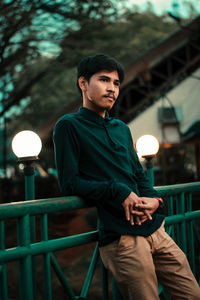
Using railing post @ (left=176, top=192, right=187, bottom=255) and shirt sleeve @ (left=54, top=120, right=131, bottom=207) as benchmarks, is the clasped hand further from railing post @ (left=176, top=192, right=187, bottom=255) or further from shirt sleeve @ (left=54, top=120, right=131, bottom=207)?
railing post @ (left=176, top=192, right=187, bottom=255)

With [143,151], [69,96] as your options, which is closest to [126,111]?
[143,151]

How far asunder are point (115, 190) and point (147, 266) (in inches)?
15.2

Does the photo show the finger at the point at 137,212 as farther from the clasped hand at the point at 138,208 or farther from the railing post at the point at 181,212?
the railing post at the point at 181,212

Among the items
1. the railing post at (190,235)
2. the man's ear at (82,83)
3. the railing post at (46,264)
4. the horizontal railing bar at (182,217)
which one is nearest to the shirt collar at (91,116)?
the man's ear at (82,83)

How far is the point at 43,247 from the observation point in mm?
1573

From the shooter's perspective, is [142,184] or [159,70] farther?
[159,70]

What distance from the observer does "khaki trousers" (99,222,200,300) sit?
63.2 inches

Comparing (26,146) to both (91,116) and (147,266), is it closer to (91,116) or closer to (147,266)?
(91,116)

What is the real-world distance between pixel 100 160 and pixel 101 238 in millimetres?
378

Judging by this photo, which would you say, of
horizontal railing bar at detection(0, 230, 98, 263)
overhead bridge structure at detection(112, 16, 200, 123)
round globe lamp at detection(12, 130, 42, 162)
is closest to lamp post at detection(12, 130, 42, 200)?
round globe lamp at detection(12, 130, 42, 162)

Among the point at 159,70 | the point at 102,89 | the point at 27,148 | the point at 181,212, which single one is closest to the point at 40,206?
the point at 102,89

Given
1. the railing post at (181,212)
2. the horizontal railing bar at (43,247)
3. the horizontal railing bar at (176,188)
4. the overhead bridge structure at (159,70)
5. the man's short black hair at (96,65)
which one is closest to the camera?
the horizontal railing bar at (43,247)

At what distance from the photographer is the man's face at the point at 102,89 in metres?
1.86

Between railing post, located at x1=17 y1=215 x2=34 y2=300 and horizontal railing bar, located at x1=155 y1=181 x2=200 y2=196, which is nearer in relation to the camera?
railing post, located at x1=17 y1=215 x2=34 y2=300
